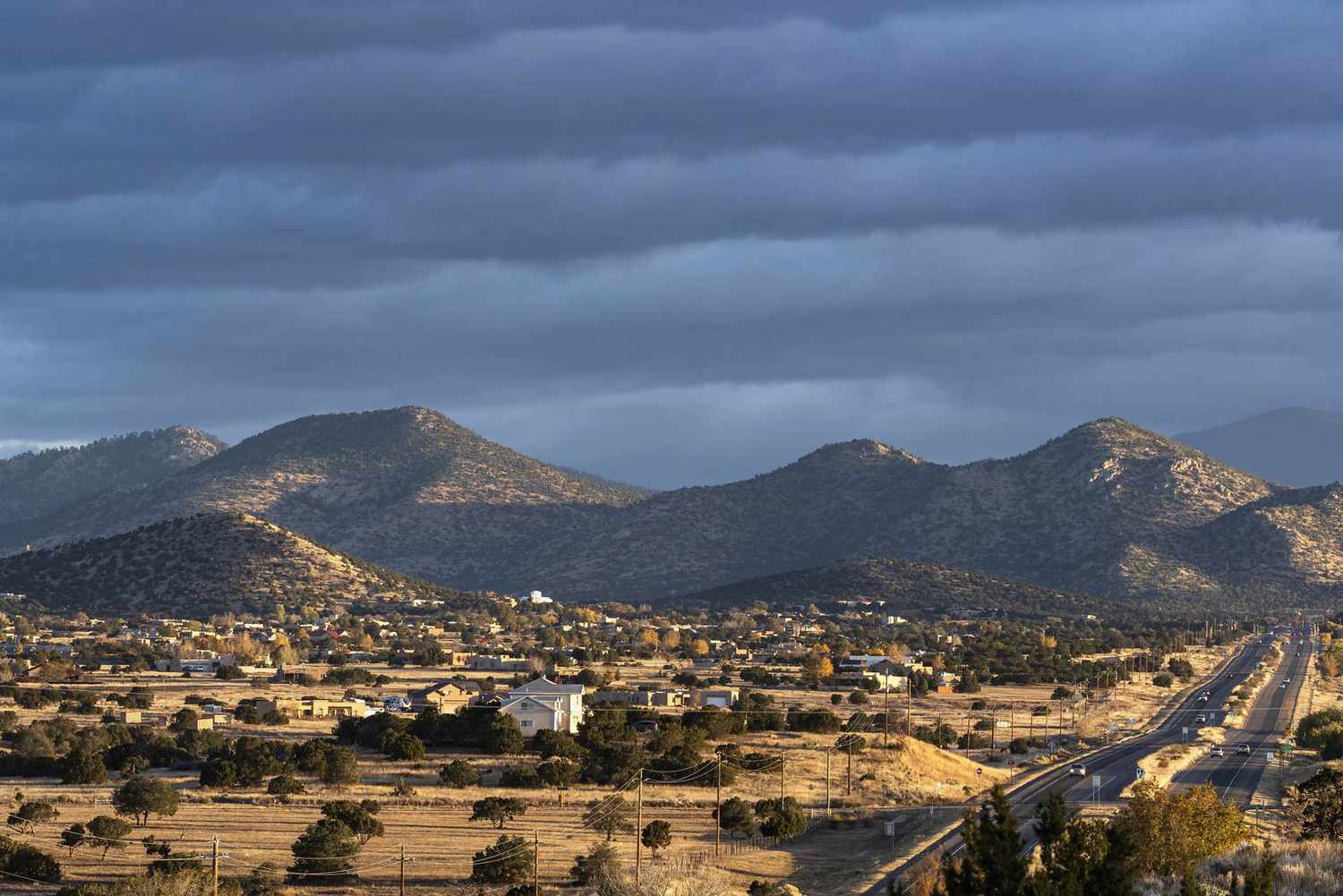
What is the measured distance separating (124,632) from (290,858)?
421 ft

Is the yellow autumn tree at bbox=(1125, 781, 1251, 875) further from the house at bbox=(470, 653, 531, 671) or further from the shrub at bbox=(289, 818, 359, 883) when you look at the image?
the house at bbox=(470, 653, 531, 671)

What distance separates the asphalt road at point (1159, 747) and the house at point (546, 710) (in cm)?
2889

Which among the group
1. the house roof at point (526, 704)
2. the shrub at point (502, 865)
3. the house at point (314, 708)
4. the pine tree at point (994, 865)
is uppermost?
the house roof at point (526, 704)

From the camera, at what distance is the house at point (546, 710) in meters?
110

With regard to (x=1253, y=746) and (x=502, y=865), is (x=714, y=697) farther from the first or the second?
(x=502, y=865)

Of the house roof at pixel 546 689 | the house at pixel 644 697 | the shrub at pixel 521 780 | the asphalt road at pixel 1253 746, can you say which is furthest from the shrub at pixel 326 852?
the house at pixel 644 697

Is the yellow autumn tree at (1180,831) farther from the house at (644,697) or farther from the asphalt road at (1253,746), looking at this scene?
the house at (644,697)

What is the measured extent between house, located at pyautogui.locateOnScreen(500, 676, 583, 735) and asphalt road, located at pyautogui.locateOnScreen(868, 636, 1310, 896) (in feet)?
94.8

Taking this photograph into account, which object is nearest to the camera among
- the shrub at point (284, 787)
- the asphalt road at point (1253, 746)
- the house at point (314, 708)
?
the shrub at point (284, 787)

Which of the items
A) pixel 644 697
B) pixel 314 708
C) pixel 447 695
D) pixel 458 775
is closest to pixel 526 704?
pixel 314 708

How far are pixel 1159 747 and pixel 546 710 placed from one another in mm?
39019

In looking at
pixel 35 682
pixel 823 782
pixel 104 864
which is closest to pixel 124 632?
pixel 35 682

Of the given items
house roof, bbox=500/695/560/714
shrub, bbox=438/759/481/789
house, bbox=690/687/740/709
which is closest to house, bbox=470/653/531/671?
house, bbox=690/687/740/709

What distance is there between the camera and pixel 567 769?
306 feet
